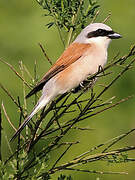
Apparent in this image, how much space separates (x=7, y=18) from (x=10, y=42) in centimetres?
63

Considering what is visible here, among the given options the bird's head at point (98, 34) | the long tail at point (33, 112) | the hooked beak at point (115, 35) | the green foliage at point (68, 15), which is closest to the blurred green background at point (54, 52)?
the bird's head at point (98, 34)

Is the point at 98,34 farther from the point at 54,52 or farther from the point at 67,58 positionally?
the point at 54,52

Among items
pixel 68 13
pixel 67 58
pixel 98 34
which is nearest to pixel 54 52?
pixel 98 34

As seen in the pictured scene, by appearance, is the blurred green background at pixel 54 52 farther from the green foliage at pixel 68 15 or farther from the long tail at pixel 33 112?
the green foliage at pixel 68 15

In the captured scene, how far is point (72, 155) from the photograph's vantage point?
4.18m

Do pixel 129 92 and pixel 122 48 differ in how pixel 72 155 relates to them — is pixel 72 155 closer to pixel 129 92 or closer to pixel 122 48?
pixel 129 92

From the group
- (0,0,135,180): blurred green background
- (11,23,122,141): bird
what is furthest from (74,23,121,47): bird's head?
(0,0,135,180): blurred green background

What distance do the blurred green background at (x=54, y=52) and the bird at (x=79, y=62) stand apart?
4.89 ft

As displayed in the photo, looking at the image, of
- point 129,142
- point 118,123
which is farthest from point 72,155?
point 118,123

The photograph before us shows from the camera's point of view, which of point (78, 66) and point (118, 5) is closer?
point (78, 66)

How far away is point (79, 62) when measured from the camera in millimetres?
2830

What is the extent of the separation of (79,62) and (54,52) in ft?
7.95

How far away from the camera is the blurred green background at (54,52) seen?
4422 mm

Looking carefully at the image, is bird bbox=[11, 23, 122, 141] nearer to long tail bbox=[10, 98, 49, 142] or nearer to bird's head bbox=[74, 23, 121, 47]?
bird's head bbox=[74, 23, 121, 47]
